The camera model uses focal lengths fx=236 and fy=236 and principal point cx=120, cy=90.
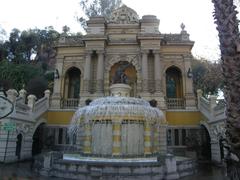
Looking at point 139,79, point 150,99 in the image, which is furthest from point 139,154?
point 139,79

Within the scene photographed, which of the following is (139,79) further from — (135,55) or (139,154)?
(139,154)

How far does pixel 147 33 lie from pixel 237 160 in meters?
17.2

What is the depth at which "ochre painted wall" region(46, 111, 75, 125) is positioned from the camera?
20.1 meters

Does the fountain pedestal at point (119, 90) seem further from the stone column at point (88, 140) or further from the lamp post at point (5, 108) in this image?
the lamp post at point (5, 108)

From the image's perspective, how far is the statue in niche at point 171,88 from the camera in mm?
22222

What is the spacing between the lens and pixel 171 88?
73.7 feet

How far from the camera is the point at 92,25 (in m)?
22.6

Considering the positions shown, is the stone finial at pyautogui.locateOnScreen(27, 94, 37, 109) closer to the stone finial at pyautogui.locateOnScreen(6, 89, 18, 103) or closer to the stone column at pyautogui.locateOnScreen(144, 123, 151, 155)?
the stone finial at pyautogui.locateOnScreen(6, 89, 18, 103)

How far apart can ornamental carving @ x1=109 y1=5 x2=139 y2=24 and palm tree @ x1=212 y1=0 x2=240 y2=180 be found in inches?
724

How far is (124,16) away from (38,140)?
1422 centimetres

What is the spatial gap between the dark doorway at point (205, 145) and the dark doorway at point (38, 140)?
13.1 metres

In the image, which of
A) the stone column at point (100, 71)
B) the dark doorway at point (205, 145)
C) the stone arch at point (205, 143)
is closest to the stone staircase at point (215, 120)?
the stone arch at point (205, 143)

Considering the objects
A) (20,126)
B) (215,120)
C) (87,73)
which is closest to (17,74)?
(87,73)

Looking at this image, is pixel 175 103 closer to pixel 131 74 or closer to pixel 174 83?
pixel 174 83
